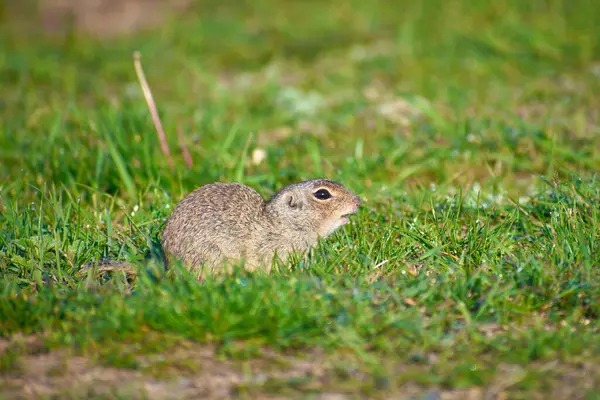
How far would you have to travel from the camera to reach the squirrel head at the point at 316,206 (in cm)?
465

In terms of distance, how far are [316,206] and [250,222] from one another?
0.43m

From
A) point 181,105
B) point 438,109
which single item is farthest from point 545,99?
point 181,105

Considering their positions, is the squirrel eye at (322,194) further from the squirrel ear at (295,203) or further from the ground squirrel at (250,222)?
the squirrel ear at (295,203)

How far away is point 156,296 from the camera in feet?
12.1

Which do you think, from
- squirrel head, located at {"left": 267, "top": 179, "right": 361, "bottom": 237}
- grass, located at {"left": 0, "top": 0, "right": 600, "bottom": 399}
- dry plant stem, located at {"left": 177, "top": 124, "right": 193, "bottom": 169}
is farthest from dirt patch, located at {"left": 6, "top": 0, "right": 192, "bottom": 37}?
squirrel head, located at {"left": 267, "top": 179, "right": 361, "bottom": 237}

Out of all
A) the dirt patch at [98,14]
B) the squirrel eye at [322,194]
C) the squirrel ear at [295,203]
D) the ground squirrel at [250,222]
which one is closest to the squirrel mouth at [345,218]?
the ground squirrel at [250,222]

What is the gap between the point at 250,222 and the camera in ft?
14.7

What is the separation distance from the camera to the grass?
3445mm

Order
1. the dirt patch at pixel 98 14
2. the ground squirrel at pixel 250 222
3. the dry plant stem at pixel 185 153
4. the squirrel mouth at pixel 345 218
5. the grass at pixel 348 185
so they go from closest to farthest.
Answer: the grass at pixel 348 185
the ground squirrel at pixel 250 222
the squirrel mouth at pixel 345 218
the dry plant stem at pixel 185 153
the dirt patch at pixel 98 14

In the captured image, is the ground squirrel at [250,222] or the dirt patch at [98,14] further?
the dirt patch at [98,14]

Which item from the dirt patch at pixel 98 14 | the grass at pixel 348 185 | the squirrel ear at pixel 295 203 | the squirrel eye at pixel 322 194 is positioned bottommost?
the grass at pixel 348 185

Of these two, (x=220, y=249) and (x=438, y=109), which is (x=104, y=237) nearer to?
(x=220, y=249)

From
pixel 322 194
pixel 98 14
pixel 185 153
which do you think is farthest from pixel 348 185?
pixel 98 14

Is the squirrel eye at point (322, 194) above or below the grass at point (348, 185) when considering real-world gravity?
above
